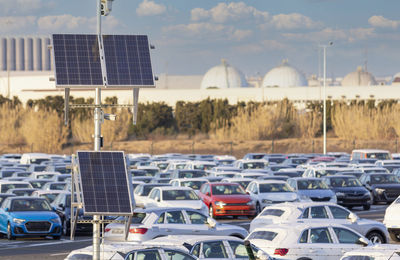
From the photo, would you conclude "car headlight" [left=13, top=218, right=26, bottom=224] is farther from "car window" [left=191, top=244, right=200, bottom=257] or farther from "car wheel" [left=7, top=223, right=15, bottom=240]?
"car window" [left=191, top=244, right=200, bottom=257]

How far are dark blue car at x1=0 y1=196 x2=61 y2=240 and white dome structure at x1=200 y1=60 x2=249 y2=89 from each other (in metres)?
116

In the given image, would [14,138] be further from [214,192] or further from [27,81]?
[214,192]

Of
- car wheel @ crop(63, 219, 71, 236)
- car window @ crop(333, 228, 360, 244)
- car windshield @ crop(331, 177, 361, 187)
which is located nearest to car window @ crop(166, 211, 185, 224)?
car window @ crop(333, 228, 360, 244)

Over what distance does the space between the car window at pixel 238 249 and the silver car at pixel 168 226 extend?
445 centimetres

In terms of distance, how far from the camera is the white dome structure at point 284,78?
141 meters

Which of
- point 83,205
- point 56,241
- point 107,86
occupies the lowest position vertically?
point 56,241

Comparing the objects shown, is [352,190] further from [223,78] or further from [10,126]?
[223,78]

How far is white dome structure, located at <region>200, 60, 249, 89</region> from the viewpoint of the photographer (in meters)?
142

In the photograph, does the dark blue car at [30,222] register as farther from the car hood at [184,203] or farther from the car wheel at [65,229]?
the car hood at [184,203]

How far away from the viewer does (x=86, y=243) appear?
2497cm

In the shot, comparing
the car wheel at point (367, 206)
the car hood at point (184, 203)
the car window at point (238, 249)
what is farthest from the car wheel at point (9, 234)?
the car wheel at point (367, 206)

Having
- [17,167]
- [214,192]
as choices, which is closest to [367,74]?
[17,167]

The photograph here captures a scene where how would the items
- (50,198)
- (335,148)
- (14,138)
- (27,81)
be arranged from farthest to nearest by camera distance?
(27,81) → (14,138) → (335,148) → (50,198)

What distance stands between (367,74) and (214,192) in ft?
397
